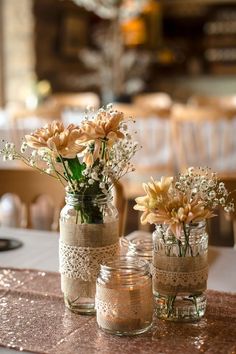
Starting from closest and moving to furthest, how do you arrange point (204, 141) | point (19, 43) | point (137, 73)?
point (204, 141) < point (19, 43) < point (137, 73)

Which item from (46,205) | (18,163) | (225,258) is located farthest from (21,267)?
(18,163)

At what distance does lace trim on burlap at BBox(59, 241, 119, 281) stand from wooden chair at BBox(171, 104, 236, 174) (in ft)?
10.3

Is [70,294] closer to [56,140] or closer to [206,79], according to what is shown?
[56,140]

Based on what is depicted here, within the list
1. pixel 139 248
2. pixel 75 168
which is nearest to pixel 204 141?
pixel 139 248

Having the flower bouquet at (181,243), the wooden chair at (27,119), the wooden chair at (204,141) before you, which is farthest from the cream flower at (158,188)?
the wooden chair at (27,119)

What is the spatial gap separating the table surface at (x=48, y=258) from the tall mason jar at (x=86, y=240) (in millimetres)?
341

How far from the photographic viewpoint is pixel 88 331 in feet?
3.74

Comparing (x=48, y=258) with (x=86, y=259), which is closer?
(x=86, y=259)

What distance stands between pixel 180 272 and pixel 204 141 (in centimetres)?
329

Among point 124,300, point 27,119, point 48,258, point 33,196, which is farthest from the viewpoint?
point 27,119

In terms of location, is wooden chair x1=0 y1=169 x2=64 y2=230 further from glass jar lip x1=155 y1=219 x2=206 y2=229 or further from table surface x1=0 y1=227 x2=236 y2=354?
glass jar lip x1=155 y1=219 x2=206 y2=229

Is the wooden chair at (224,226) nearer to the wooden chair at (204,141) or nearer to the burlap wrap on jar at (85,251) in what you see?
the burlap wrap on jar at (85,251)

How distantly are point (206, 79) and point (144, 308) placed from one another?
25.9 ft

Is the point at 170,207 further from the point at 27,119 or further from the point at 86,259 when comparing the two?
the point at 27,119
